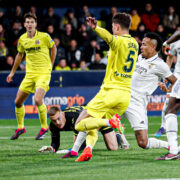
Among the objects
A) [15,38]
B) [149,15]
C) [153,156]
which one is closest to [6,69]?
[15,38]

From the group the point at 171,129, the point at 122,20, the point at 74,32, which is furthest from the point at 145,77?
the point at 74,32

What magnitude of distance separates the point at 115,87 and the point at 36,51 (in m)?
4.06

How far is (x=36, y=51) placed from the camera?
1020 cm

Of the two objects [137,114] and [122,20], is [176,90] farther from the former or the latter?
[122,20]

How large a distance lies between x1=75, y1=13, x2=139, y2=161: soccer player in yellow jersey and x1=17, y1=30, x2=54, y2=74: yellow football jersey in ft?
12.4

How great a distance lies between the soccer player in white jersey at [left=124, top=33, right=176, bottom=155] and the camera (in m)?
6.84

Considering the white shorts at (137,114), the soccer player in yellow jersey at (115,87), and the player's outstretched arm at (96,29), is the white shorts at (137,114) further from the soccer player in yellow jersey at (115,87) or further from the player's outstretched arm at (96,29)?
the player's outstretched arm at (96,29)

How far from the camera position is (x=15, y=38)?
17281 mm

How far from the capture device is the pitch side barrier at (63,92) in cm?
1474

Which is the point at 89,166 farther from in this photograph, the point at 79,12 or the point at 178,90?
the point at 79,12

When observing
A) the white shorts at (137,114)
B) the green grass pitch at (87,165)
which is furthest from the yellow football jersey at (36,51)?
the white shorts at (137,114)

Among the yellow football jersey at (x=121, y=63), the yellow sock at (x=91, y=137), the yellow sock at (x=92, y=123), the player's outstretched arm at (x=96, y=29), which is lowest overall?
the yellow sock at (x=91, y=137)

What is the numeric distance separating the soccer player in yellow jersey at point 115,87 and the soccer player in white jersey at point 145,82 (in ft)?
1.23

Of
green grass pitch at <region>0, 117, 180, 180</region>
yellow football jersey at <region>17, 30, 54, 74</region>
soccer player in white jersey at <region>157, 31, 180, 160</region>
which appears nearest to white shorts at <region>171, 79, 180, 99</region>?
soccer player in white jersey at <region>157, 31, 180, 160</region>
